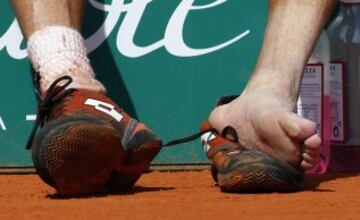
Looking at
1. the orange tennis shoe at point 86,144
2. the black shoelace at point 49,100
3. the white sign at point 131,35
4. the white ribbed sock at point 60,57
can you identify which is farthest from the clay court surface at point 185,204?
the white sign at point 131,35

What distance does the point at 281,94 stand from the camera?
226cm

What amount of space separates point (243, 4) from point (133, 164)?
36.8 inches

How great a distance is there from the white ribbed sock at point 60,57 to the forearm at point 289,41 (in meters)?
0.38

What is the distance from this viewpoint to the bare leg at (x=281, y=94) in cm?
212

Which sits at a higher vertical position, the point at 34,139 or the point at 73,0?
the point at 73,0

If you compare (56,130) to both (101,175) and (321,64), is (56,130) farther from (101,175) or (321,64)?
(321,64)

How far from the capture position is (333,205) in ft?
6.27

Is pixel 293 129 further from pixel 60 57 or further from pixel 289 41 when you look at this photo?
pixel 60 57

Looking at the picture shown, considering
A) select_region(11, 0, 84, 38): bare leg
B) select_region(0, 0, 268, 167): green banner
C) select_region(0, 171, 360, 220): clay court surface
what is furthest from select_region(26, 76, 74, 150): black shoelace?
select_region(0, 0, 268, 167): green banner

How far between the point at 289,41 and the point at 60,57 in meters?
0.53

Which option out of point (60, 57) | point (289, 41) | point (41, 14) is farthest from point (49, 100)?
point (289, 41)

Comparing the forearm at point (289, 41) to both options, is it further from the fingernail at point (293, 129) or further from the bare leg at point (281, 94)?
the fingernail at point (293, 129)

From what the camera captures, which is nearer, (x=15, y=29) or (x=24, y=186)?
(x=24, y=186)

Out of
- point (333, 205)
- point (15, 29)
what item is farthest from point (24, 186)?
point (333, 205)
